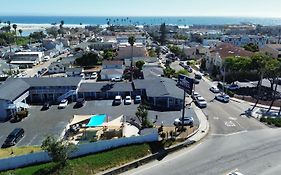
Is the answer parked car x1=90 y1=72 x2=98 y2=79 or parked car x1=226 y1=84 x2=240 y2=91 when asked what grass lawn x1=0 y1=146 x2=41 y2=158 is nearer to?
parked car x1=90 y1=72 x2=98 y2=79

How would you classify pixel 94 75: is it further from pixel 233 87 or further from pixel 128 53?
pixel 233 87

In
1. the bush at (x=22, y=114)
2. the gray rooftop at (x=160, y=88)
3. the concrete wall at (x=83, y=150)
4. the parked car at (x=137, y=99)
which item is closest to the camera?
the concrete wall at (x=83, y=150)

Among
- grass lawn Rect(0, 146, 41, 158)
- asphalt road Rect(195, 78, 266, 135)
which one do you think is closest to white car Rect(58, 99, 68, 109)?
grass lawn Rect(0, 146, 41, 158)

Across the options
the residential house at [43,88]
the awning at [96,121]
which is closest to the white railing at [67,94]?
the residential house at [43,88]

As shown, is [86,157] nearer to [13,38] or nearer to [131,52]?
[131,52]

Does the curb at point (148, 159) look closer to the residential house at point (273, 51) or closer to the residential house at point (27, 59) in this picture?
the residential house at point (273, 51)
